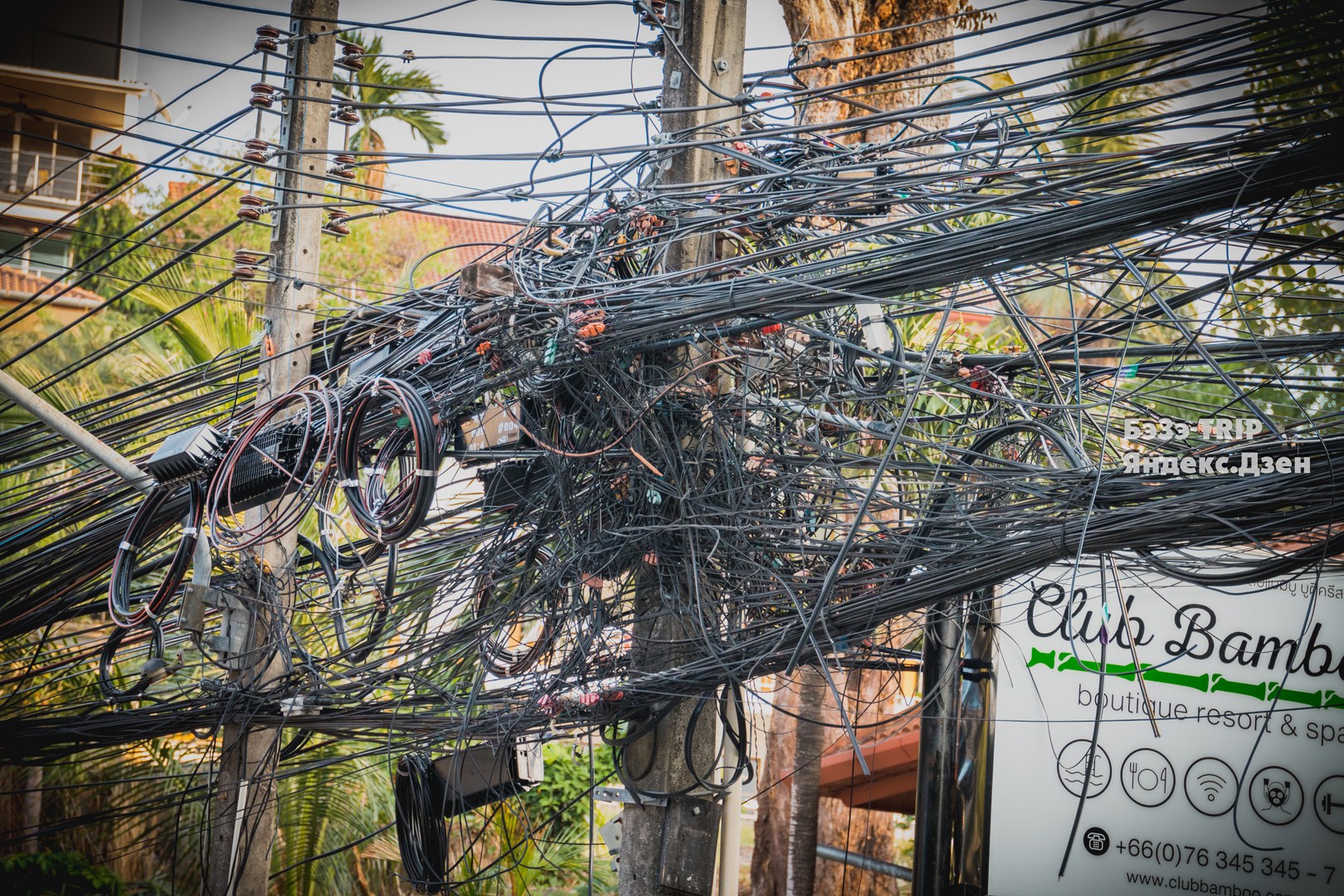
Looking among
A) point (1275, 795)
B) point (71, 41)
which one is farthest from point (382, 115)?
point (1275, 795)

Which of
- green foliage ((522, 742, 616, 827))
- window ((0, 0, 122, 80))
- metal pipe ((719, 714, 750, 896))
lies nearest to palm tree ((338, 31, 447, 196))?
window ((0, 0, 122, 80))

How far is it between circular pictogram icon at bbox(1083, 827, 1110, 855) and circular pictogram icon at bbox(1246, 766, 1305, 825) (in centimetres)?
90

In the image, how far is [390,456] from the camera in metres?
6.09

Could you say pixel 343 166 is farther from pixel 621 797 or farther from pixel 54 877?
pixel 54 877

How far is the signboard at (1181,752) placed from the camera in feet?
23.1

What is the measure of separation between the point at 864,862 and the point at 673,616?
572 centimetres

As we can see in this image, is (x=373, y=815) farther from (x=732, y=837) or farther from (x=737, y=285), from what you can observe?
(x=737, y=285)

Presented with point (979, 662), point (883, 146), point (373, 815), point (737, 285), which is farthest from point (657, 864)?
point (373, 815)

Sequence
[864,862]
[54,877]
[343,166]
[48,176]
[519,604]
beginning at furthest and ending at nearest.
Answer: [48,176]
[54,877]
[864,862]
[343,166]
[519,604]

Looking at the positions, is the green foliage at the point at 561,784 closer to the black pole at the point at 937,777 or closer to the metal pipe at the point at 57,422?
the black pole at the point at 937,777

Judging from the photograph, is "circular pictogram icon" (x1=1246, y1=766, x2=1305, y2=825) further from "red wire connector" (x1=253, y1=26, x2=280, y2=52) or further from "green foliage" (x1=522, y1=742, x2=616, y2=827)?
"green foliage" (x1=522, y1=742, x2=616, y2=827)

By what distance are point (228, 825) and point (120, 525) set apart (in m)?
2.01

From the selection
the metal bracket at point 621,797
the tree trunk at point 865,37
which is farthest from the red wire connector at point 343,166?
the tree trunk at point 865,37

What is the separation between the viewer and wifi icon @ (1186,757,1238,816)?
283 inches
